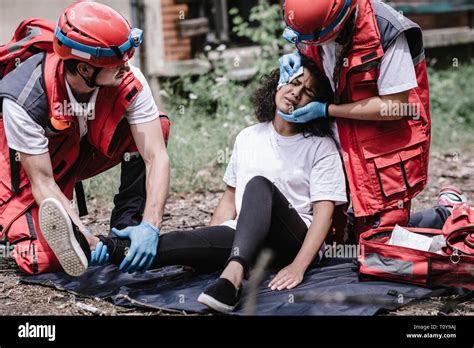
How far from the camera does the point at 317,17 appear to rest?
3.26 meters

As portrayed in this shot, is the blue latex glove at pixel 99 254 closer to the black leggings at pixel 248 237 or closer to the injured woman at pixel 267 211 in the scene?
the injured woman at pixel 267 211

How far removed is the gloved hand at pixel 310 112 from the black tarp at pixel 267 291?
0.65 metres

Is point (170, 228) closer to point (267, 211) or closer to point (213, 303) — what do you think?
point (267, 211)

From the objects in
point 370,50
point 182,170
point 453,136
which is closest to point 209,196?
point 182,170

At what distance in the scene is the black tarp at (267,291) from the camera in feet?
10.7

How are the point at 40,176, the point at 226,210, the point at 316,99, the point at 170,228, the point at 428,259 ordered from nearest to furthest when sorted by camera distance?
the point at 428,259 → the point at 40,176 → the point at 316,99 → the point at 226,210 → the point at 170,228

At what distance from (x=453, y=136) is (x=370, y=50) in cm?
410

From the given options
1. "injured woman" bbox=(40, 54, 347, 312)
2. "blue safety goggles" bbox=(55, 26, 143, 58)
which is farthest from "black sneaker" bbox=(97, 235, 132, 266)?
"blue safety goggles" bbox=(55, 26, 143, 58)

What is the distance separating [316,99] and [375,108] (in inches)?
10.2

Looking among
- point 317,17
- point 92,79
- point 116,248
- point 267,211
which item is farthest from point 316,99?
point 116,248

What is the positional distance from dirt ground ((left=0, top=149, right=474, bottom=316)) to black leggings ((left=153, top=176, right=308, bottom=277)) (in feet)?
0.97

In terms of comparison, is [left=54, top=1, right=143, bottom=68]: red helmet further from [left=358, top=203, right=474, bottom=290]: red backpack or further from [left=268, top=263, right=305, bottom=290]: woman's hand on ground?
[left=358, top=203, right=474, bottom=290]: red backpack

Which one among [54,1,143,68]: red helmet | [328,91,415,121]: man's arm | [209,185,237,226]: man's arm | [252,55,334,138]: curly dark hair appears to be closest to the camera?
[54,1,143,68]: red helmet

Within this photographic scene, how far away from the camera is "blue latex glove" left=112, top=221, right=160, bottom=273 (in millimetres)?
3273
